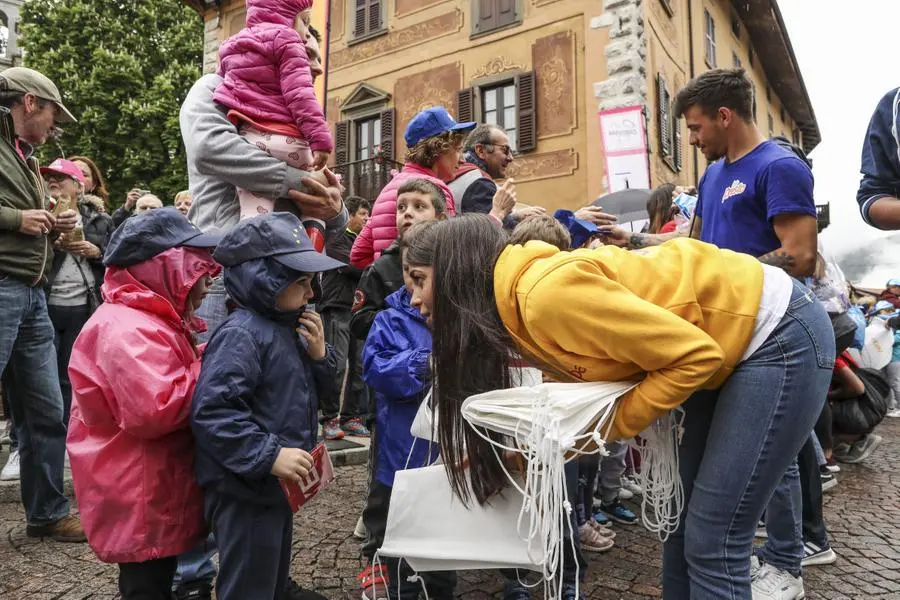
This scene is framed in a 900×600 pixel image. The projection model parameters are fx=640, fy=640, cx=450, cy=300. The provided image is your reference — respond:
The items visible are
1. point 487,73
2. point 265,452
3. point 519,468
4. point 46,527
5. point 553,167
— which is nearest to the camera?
point 519,468

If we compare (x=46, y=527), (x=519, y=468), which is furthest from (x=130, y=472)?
(x=46, y=527)

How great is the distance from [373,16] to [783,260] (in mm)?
13479

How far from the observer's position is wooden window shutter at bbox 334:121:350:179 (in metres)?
14.5

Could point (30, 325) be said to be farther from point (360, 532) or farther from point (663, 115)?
point (663, 115)

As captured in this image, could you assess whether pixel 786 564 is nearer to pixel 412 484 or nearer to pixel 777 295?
pixel 777 295

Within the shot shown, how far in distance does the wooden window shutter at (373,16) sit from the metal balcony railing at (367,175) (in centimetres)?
304

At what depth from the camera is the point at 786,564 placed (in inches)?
103

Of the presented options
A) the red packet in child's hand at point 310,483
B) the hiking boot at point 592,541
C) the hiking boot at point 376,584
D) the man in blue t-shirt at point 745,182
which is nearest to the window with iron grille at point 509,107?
the man in blue t-shirt at point 745,182

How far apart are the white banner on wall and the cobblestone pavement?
250 inches

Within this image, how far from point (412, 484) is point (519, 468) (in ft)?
0.98

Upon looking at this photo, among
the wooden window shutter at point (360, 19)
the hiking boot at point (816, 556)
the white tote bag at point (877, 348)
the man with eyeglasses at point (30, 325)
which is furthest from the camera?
the wooden window shutter at point (360, 19)

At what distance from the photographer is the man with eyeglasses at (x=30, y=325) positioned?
296cm

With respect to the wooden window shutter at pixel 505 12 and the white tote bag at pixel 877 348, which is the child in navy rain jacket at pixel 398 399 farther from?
the wooden window shutter at pixel 505 12

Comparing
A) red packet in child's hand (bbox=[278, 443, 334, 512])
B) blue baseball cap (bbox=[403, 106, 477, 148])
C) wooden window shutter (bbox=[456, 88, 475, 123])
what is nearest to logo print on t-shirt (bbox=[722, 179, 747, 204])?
blue baseball cap (bbox=[403, 106, 477, 148])
